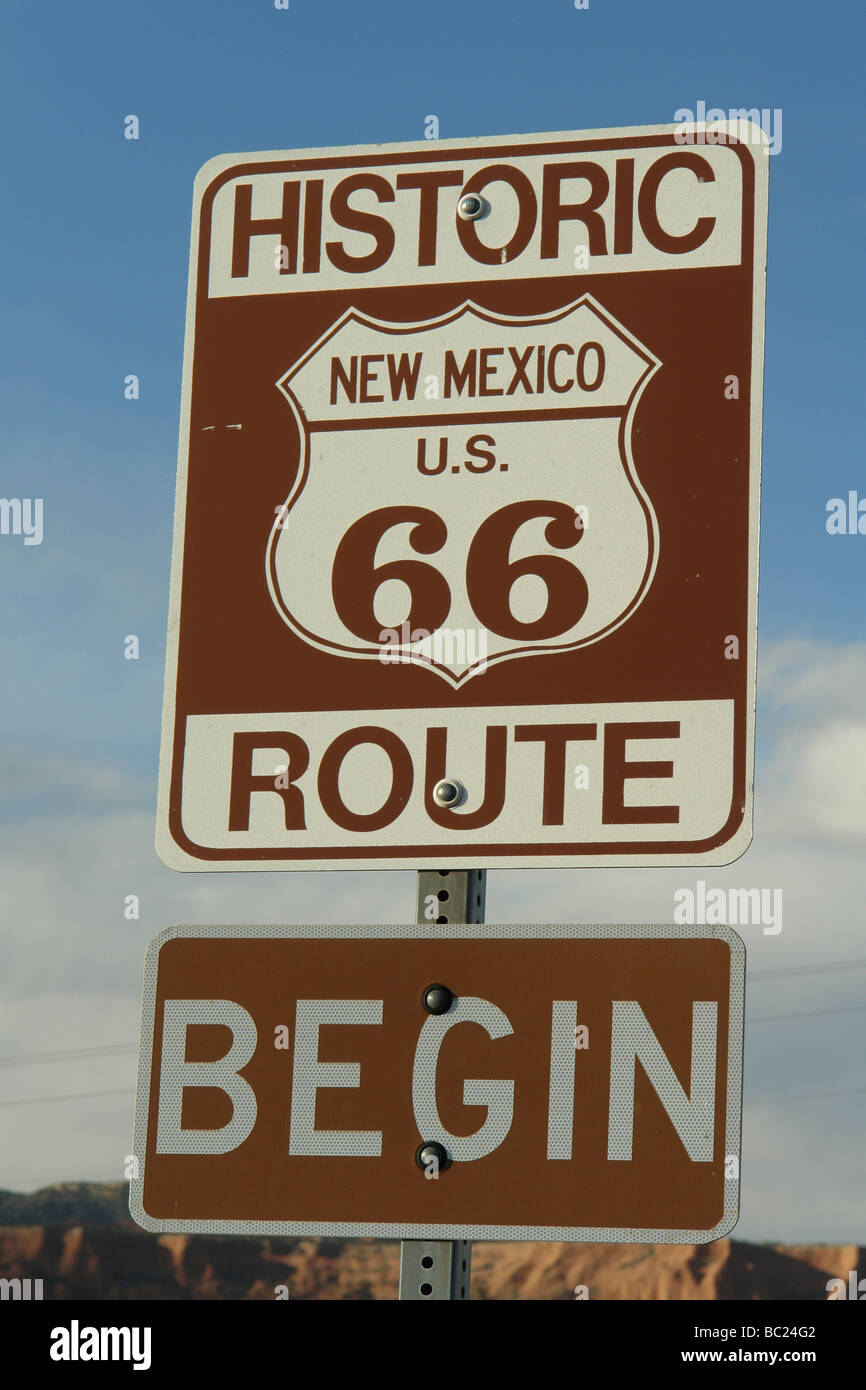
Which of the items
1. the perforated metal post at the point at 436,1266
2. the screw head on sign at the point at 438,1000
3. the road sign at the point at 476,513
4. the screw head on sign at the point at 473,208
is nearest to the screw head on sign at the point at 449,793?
the road sign at the point at 476,513

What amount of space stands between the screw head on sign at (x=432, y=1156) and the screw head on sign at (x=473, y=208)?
169cm

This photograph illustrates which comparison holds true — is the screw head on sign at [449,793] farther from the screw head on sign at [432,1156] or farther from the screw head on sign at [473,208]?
the screw head on sign at [473,208]

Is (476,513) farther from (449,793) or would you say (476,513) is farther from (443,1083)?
(443,1083)

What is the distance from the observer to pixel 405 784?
2771mm

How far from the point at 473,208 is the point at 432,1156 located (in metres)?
1.72

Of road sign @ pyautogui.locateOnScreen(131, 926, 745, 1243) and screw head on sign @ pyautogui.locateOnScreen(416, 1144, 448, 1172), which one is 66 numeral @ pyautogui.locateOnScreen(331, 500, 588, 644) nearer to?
road sign @ pyautogui.locateOnScreen(131, 926, 745, 1243)

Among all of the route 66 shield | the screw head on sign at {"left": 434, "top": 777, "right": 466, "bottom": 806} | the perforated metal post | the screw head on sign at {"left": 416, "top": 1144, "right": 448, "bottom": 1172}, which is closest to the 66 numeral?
the route 66 shield

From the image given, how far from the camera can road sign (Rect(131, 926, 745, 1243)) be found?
249 cm

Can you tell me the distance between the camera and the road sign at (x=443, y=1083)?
249cm

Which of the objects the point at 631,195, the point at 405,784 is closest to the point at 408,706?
the point at 405,784

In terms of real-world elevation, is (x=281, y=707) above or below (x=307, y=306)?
below
